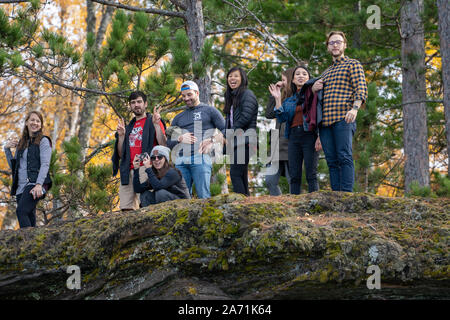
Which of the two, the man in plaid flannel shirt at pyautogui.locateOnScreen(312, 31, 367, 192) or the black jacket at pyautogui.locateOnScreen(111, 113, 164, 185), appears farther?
the black jacket at pyautogui.locateOnScreen(111, 113, 164, 185)

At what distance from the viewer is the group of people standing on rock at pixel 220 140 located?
4641 mm

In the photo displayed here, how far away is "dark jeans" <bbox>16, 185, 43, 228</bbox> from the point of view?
5.13 metres

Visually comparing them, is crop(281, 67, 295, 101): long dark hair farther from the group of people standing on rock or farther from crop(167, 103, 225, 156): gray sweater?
crop(167, 103, 225, 156): gray sweater

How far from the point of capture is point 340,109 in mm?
4562

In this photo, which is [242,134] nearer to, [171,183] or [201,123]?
[201,123]

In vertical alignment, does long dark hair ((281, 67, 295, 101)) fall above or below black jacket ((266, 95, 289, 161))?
above

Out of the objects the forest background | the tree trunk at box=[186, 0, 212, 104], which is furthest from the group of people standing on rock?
the tree trunk at box=[186, 0, 212, 104]

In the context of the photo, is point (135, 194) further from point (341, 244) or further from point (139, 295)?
point (341, 244)

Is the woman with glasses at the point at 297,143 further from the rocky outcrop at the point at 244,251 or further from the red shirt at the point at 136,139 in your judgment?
the red shirt at the point at 136,139

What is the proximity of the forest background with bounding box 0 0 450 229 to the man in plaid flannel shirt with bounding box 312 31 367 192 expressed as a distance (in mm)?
1402

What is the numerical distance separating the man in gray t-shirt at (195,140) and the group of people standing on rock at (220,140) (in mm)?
11

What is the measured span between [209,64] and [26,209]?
2775mm

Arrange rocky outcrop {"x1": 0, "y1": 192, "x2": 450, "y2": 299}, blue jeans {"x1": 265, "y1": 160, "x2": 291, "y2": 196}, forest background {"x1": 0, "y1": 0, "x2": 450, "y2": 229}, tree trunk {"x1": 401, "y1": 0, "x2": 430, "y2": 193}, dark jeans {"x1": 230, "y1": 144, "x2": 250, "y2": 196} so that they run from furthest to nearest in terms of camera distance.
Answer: tree trunk {"x1": 401, "y1": 0, "x2": 430, "y2": 193} < forest background {"x1": 0, "y1": 0, "x2": 450, "y2": 229} < blue jeans {"x1": 265, "y1": 160, "x2": 291, "y2": 196} < dark jeans {"x1": 230, "y1": 144, "x2": 250, "y2": 196} < rocky outcrop {"x1": 0, "y1": 192, "x2": 450, "y2": 299}
